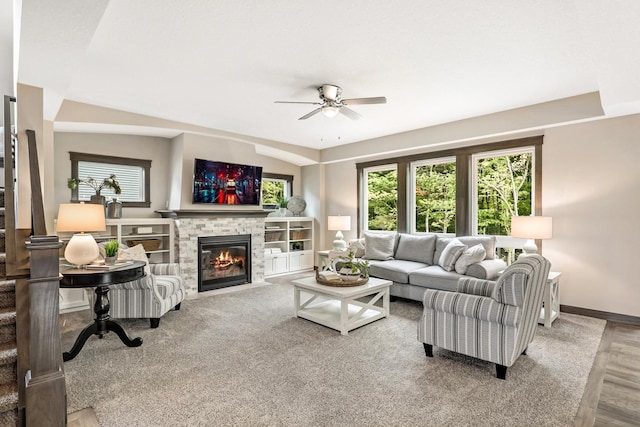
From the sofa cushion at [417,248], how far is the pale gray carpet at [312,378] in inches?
60.3

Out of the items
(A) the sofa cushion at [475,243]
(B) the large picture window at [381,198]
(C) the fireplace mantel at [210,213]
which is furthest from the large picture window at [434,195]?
(C) the fireplace mantel at [210,213]

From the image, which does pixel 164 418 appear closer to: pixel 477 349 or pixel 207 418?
pixel 207 418

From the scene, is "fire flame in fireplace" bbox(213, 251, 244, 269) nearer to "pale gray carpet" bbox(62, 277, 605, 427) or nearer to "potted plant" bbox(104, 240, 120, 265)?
"pale gray carpet" bbox(62, 277, 605, 427)

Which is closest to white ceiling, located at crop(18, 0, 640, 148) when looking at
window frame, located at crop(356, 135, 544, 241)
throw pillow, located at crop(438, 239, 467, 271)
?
window frame, located at crop(356, 135, 544, 241)

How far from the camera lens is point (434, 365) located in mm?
2818

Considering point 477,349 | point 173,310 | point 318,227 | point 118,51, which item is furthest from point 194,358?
point 318,227

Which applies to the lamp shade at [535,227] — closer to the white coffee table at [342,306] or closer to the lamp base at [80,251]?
the white coffee table at [342,306]

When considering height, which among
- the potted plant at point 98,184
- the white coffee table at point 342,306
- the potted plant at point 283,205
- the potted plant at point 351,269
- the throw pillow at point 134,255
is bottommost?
the white coffee table at point 342,306

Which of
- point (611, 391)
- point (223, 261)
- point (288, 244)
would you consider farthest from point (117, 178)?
point (611, 391)

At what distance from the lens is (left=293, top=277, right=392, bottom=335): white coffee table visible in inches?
140

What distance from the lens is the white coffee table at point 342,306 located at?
11.6 feet

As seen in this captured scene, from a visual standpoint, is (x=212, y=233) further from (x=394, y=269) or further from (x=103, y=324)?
(x=394, y=269)

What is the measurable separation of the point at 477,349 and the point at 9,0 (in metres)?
4.48

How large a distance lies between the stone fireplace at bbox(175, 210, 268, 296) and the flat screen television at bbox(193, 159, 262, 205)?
Result: 8.7 inches
